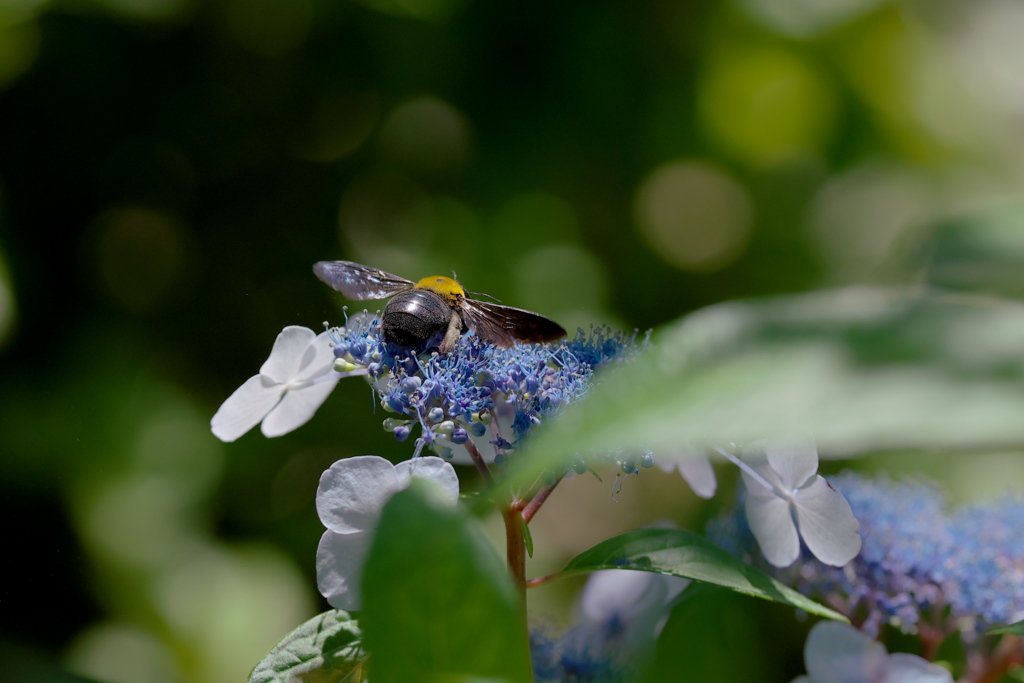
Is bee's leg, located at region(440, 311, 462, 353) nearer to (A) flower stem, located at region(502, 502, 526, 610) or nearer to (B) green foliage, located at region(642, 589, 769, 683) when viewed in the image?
(A) flower stem, located at region(502, 502, 526, 610)

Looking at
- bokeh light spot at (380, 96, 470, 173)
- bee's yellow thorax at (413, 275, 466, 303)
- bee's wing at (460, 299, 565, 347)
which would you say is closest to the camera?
bee's wing at (460, 299, 565, 347)

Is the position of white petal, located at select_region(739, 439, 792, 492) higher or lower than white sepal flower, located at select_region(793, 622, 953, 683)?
→ higher

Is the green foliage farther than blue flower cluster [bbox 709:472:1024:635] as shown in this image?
No

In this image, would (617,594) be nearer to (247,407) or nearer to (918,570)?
(918,570)

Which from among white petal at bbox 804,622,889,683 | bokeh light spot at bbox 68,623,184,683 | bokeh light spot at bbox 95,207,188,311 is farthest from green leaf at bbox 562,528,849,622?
bokeh light spot at bbox 95,207,188,311


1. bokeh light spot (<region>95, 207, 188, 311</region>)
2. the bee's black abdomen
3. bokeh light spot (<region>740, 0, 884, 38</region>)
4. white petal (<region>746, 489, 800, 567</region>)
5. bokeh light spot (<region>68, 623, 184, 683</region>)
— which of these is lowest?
bokeh light spot (<region>68, 623, 184, 683</region>)

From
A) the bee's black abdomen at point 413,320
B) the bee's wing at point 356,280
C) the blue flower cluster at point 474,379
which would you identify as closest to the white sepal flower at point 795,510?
the blue flower cluster at point 474,379

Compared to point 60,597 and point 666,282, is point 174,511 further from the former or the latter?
point 666,282
